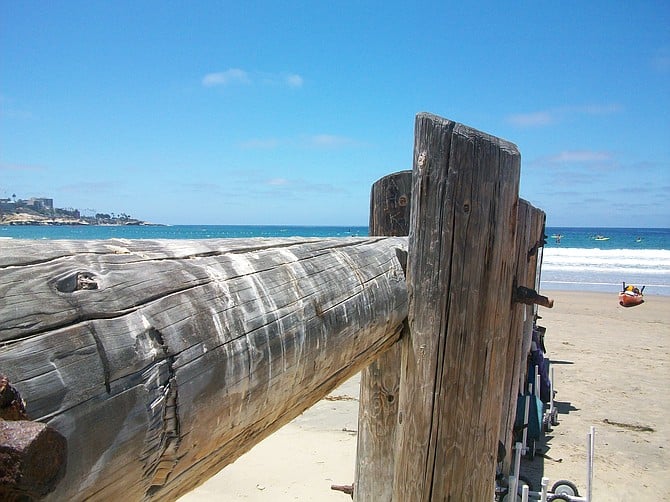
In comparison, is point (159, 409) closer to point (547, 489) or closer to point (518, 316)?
point (518, 316)

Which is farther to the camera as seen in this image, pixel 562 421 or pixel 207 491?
pixel 562 421

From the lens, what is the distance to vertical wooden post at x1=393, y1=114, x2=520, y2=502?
154 centimetres

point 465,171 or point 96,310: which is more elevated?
point 465,171

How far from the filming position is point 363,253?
4.89ft

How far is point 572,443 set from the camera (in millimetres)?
5945

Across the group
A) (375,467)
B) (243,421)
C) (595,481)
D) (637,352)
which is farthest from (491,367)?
(637,352)

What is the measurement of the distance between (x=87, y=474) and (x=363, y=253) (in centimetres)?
98

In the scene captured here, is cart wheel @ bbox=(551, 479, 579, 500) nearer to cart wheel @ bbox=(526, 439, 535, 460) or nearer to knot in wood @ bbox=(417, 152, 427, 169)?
cart wheel @ bbox=(526, 439, 535, 460)

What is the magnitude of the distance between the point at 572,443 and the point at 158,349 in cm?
628

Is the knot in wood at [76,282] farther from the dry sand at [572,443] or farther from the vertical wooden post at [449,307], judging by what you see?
the dry sand at [572,443]

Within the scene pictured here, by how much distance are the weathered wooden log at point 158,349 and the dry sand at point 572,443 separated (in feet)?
12.9

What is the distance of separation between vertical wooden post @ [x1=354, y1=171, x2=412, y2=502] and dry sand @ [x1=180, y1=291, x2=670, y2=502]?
284 centimetres

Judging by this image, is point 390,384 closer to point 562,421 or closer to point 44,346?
point 44,346

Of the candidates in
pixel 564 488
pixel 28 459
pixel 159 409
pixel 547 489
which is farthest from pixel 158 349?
pixel 564 488
